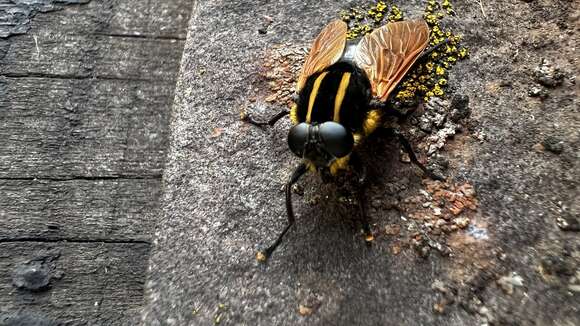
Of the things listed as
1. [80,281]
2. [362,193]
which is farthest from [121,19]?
[362,193]

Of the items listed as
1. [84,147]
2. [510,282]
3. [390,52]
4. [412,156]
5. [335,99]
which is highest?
[390,52]

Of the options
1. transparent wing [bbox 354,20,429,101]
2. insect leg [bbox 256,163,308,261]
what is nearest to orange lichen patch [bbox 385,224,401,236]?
insect leg [bbox 256,163,308,261]

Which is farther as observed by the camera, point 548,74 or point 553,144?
point 548,74

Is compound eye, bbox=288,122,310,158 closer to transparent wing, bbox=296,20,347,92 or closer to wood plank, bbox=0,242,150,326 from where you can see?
transparent wing, bbox=296,20,347,92

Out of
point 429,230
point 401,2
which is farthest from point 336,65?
point 429,230

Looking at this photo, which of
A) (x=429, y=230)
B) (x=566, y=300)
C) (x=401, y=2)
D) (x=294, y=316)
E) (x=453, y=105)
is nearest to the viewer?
(x=566, y=300)

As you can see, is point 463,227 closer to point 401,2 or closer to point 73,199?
point 401,2

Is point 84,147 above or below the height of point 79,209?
above

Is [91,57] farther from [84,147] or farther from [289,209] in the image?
[289,209]
